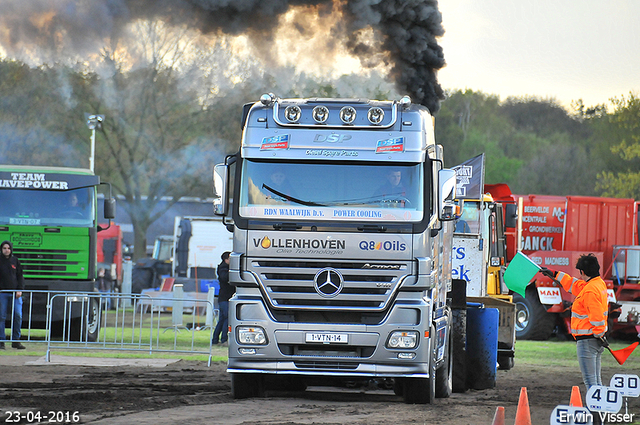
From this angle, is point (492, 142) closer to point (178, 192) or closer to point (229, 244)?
point (178, 192)

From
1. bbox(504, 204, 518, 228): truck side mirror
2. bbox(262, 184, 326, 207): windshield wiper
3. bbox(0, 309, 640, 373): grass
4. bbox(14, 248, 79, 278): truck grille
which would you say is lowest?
bbox(0, 309, 640, 373): grass

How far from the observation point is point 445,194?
418 inches

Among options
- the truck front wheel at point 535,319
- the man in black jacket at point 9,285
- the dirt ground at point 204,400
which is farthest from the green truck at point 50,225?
the truck front wheel at point 535,319

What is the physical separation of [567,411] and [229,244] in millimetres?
27052

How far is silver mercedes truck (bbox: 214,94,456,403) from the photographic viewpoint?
1043 cm

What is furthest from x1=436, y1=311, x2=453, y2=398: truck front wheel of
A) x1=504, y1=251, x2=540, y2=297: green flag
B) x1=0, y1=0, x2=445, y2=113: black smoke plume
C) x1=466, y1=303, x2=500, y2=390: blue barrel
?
x1=0, y1=0, x2=445, y2=113: black smoke plume

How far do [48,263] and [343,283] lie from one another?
10222 mm

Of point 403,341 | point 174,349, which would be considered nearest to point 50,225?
point 174,349

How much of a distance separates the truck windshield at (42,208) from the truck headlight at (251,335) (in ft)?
30.6

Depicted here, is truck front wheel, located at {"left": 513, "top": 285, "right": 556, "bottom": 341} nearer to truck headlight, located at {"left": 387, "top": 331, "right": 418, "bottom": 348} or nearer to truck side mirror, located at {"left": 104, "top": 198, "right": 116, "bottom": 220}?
truck side mirror, located at {"left": 104, "top": 198, "right": 116, "bottom": 220}

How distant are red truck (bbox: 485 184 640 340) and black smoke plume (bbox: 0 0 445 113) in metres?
4.81

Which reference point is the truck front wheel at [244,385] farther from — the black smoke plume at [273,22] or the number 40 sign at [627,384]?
the black smoke plume at [273,22]

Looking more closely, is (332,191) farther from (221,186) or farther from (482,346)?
(482,346)

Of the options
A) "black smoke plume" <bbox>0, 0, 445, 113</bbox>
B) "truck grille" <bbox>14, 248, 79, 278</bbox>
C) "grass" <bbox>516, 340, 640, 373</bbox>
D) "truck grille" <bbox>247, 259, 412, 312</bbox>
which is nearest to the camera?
"truck grille" <bbox>247, 259, 412, 312</bbox>
